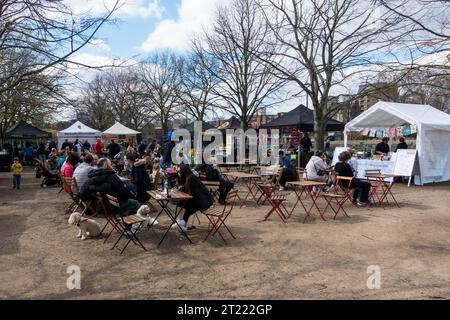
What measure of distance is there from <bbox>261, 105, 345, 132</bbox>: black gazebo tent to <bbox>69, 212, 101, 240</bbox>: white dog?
479 inches

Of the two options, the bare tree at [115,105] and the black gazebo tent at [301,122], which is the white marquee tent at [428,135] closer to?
the black gazebo tent at [301,122]

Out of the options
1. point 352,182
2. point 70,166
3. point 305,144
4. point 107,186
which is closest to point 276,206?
point 352,182

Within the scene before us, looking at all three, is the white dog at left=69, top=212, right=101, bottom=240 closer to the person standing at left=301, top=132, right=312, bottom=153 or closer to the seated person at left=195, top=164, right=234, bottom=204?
the seated person at left=195, top=164, right=234, bottom=204

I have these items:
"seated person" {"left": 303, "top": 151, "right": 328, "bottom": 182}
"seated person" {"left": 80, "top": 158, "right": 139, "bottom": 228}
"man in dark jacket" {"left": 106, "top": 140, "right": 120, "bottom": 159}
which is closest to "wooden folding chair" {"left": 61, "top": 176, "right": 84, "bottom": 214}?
"seated person" {"left": 80, "top": 158, "right": 139, "bottom": 228}

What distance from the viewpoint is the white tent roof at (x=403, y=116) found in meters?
12.8

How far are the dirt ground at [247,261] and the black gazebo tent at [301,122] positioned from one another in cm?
936

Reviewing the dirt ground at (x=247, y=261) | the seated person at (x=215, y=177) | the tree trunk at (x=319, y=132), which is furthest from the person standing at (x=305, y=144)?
the dirt ground at (x=247, y=261)

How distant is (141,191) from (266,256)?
11.2ft

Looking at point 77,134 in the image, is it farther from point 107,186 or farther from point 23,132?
point 107,186

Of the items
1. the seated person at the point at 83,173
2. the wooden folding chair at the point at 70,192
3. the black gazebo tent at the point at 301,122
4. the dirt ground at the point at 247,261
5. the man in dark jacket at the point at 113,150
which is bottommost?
the dirt ground at the point at 247,261

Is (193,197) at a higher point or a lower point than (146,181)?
lower

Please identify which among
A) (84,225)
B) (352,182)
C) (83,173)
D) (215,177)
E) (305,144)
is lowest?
(84,225)

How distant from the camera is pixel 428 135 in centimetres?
1283

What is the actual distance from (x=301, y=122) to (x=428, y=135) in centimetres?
529
